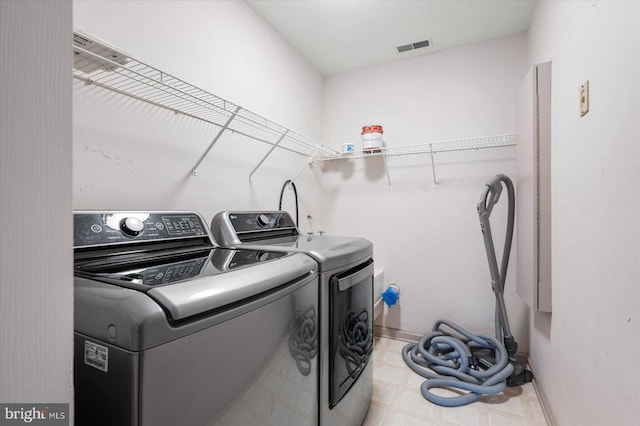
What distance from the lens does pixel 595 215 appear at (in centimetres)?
105

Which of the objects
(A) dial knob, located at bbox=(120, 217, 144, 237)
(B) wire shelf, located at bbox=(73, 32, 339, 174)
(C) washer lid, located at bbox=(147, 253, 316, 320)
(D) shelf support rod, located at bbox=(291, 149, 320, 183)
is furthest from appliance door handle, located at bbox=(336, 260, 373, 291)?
(D) shelf support rod, located at bbox=(291, 149, 320, 183)

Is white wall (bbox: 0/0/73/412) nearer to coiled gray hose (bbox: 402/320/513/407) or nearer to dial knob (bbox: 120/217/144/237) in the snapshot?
dial knob (bbox: 120/217/144/237)

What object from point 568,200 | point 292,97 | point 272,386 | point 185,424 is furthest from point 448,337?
point 292,97

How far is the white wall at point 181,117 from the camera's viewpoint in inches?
47.1

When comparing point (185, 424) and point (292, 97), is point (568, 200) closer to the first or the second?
point (185, 424)

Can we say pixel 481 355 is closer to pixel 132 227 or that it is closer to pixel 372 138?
pixel 372 138

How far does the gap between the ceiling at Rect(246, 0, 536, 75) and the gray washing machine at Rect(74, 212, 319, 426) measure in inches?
71.8

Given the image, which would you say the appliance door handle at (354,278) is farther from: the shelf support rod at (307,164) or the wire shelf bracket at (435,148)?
the wire shelf bracket at (435,148)

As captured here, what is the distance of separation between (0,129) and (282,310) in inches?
29.2

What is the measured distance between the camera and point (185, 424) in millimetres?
630

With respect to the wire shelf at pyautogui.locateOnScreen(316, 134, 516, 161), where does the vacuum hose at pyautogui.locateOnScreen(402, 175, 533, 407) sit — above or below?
below

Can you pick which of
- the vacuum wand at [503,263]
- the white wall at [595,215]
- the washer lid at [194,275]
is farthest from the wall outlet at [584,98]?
the washer lid at [194,275]

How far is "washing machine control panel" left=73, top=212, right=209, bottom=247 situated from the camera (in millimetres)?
986

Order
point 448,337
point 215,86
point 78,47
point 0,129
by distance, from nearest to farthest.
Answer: point 0,129
point 78,47
point 215,86
point 448,337
